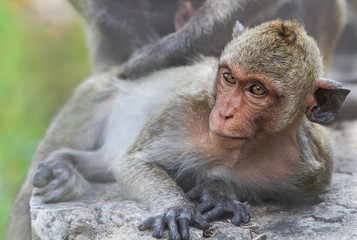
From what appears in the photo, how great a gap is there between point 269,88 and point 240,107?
0.21 meters

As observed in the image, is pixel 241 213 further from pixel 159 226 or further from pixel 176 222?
pixel 159 226

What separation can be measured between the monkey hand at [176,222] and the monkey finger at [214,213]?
89 millimetres

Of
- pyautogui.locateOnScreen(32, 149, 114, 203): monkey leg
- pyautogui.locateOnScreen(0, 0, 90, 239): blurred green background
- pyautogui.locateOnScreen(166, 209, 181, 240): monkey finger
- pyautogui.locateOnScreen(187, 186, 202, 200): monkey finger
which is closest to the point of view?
pyautogui.locateOnScreen(166, 209, 181, 240): monkey finger

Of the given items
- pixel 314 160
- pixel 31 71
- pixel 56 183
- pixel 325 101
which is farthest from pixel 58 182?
pixel 31 71

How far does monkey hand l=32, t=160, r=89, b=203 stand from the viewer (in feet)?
13.4

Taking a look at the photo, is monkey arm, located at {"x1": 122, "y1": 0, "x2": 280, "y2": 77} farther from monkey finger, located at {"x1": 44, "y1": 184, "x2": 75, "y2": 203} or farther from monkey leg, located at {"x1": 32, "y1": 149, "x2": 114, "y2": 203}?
monkey finger, located at {"x1": 44, "y1": 184, "x2": 75, "y2": 203}

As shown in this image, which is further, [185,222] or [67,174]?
[67,174]

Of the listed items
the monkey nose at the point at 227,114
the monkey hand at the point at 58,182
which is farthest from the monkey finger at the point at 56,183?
the monkey nose at the point at 227,114

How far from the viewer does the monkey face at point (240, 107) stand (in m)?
3.35

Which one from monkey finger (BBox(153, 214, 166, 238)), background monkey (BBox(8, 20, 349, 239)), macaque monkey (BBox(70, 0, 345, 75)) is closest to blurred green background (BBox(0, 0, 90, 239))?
macaque monkey (BBox(70, 0, 345, 75))

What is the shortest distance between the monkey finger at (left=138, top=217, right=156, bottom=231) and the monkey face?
62 centimetres

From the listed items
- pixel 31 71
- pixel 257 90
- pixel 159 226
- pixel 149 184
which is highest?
pixel 31 71

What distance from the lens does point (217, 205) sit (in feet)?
11.8

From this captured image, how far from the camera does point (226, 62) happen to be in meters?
3.49
